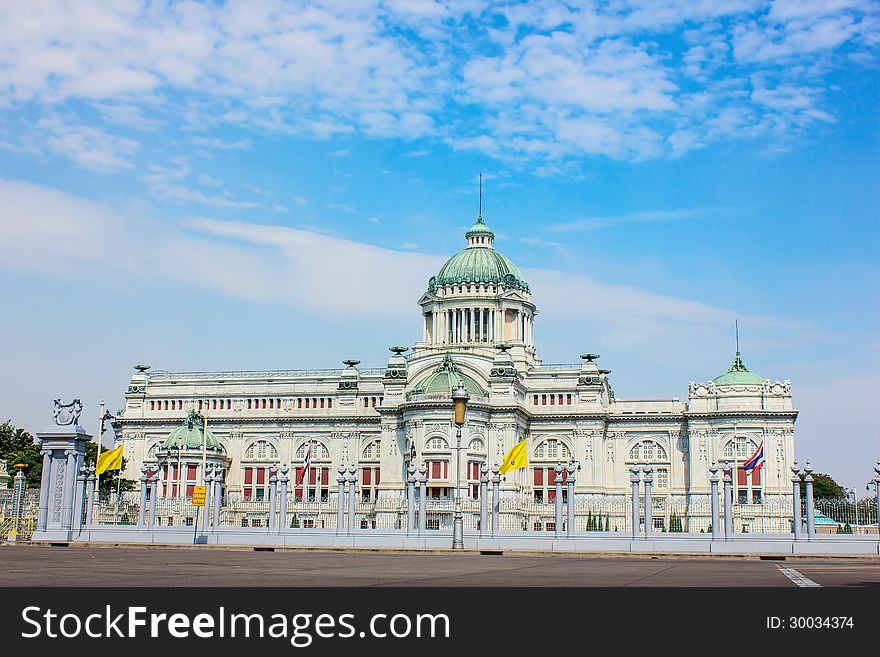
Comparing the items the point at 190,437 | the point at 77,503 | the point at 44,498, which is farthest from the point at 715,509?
the point at 190,437

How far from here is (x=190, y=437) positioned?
101 meters

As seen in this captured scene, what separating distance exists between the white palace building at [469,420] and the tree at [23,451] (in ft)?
37.6

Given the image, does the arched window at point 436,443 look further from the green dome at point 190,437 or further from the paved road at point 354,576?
the paved road at point 354,576

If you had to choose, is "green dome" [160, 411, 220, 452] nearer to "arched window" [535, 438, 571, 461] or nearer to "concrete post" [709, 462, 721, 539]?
"arched window" [535, 438, 571, 461]

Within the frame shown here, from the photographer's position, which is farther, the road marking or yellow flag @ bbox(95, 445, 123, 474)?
yellow flag @ bbox(95, 445, 123, 474)

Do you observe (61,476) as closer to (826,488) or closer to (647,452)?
(647,452)

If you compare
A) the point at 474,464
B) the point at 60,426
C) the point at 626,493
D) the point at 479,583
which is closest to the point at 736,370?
→ the point at 626,493

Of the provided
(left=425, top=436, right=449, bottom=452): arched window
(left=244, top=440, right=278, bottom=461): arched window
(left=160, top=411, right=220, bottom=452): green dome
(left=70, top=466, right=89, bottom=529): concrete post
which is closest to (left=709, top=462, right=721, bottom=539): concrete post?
(left=70, top=466, right=89, bottom=529): concrete post

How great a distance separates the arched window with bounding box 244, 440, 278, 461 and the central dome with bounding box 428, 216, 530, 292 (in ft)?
79.9

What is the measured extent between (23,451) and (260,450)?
956 inches

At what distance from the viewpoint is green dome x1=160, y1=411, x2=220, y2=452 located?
327 ft

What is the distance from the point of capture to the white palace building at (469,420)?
9381 cm
